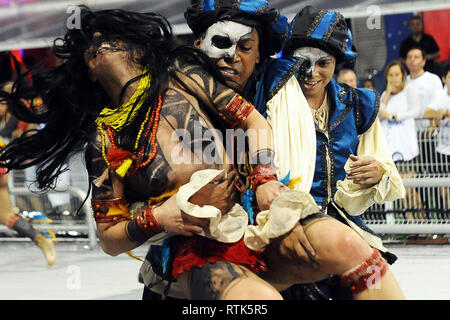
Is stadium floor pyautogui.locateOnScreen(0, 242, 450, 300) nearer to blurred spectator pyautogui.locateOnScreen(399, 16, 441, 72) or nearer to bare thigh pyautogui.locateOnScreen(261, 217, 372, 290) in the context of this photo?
blurred spectator pyautogui.locateOnScreen(399, 16, 441, 72)

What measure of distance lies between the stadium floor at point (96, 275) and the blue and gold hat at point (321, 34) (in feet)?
6.40

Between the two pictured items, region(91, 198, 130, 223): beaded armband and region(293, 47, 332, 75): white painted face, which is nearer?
region(91, 198, 130, 223): beaded armband

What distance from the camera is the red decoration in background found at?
8.11 metres

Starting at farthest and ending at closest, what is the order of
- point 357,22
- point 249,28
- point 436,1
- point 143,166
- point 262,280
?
point 357,22 → point 436,1 → point 249,28 → point 143,166 → point 262,280

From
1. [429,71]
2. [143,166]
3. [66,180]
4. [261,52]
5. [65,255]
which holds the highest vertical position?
[261,52]

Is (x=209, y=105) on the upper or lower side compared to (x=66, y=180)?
upper

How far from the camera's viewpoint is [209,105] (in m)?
2.99

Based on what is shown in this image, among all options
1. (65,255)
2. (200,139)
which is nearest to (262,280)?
(200,139)

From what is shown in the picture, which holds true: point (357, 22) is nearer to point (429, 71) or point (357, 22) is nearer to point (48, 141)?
point (429, 71)

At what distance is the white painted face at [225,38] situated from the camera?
10.4ft

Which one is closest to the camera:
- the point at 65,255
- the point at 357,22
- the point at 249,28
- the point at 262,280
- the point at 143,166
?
the point at 262,280

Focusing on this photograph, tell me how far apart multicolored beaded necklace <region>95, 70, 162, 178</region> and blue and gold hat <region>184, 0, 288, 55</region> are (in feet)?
1.24

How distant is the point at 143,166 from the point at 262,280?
0.54 metres

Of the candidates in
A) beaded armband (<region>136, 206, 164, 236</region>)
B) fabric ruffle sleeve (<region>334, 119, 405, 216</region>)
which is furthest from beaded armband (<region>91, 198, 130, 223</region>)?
fabric ruffle sleeve (<region>334, 119, 405, 216</region>)
